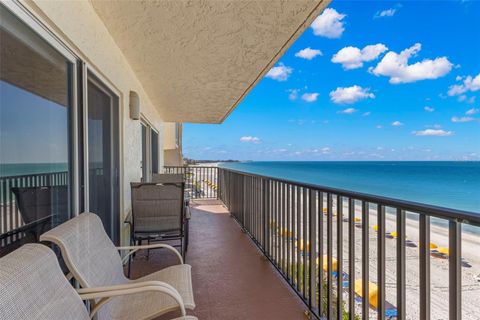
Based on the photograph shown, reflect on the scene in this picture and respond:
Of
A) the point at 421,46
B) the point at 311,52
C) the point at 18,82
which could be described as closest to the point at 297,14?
the point at 18,82

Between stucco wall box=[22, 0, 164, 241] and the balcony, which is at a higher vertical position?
stucco wall box=[22, 0, 164, 241]

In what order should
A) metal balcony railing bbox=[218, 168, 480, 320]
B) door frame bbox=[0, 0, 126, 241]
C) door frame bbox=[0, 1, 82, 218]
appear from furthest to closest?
door frame bbox=[0, 1, 82, 218] < door frame bbox=[0, 0, 126, 241] < metal balcony railing bbox=[218, 168, 480, 320]

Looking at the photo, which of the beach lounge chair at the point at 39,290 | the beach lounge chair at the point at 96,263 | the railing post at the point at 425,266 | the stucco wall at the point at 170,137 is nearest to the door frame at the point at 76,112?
the beach lounge chair at the point at 96,263

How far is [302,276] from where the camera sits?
225 cm

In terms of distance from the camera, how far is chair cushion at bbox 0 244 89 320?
0.85 m

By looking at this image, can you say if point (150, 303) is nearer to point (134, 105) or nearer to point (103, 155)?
point (103, 155)

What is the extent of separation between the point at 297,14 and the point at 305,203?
146 cm

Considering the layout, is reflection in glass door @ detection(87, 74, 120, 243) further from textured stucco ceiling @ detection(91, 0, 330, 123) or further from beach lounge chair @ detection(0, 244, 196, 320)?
beach lounge chair @ detection(0, 244, 196, 320)

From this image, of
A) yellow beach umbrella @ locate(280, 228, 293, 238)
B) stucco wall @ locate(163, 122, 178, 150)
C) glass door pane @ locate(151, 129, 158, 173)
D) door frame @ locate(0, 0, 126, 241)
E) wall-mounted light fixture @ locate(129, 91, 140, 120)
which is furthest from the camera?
stucco wall @ locate(163, 122, 178, 150)

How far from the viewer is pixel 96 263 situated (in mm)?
1610

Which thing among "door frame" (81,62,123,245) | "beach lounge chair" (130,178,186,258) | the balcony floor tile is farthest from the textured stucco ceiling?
the balcony floor tile

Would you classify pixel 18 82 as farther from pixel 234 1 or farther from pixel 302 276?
pixel 302 276

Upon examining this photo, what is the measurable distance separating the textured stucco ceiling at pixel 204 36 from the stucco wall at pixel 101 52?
12cm

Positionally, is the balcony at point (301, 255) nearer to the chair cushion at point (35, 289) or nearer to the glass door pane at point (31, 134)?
the glass door pane at point (31, 134)
